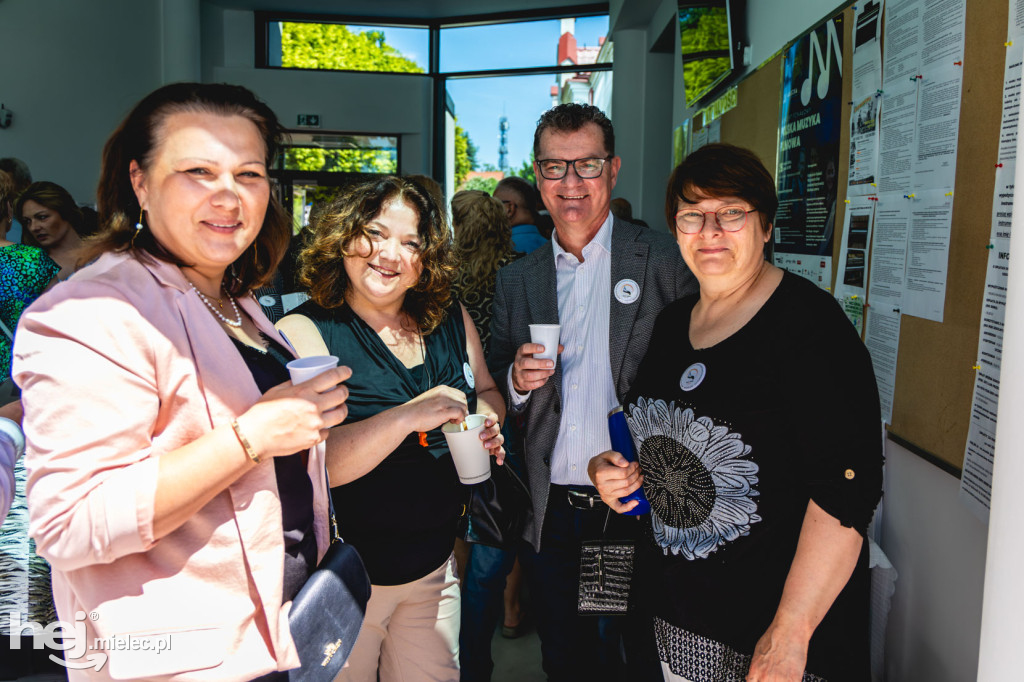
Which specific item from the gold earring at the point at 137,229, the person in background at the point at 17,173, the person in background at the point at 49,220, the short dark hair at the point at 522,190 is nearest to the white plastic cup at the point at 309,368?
the gold earring at the point at 137,229

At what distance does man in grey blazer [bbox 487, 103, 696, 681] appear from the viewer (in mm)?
2107

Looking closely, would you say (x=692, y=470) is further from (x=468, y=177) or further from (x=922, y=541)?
(x=468, y=177)

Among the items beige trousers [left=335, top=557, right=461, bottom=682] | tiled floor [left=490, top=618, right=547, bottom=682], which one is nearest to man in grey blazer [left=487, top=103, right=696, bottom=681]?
beige trousers [left=335, top=557, right=461, bottom=682]

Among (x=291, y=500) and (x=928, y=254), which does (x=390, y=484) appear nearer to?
(x=291, y=500)

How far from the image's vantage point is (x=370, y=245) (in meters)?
1.82

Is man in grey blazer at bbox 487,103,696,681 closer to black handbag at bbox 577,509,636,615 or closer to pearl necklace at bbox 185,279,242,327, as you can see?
black handbag at bbox 577,509,636,615

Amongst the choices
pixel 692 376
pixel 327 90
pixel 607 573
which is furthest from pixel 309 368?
pixel 327 90

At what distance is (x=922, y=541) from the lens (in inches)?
69.5

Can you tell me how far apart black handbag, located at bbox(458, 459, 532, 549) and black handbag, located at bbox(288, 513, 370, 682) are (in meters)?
0.57

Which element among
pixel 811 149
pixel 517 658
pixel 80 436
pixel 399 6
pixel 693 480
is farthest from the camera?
pixel 399 6

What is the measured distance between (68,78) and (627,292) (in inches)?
284

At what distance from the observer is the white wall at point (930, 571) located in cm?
154

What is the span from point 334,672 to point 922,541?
5.04 feet

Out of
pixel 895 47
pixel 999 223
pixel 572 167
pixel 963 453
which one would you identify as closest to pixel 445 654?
pixel 963 453
